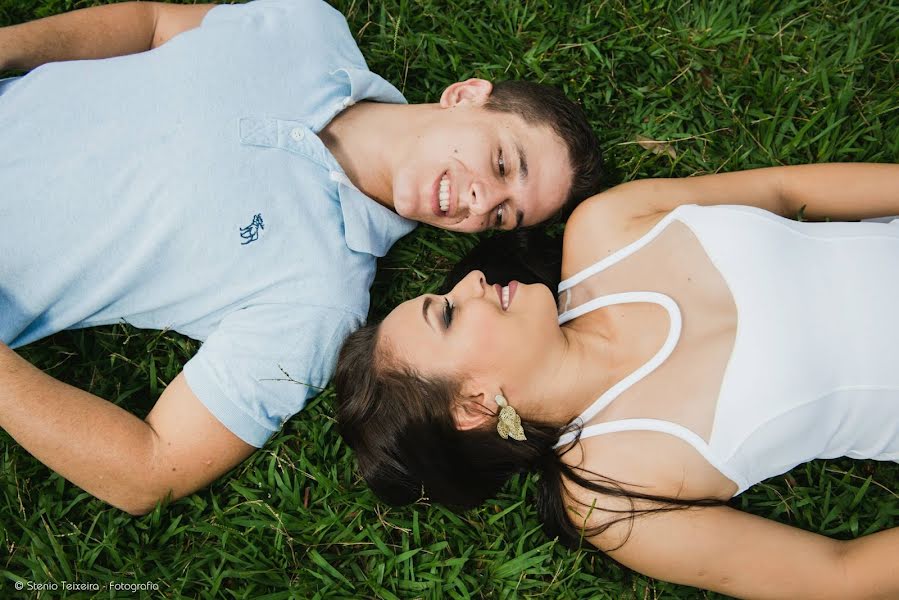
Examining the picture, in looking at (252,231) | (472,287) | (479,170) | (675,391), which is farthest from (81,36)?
(675,391)

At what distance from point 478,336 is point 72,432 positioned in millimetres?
1725

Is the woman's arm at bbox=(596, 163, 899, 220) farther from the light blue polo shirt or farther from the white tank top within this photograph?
the light blue polo shirt

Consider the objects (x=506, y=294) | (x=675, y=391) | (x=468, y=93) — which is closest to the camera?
(x=675, y=391)

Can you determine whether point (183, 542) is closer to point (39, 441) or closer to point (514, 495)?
point (39, 441)

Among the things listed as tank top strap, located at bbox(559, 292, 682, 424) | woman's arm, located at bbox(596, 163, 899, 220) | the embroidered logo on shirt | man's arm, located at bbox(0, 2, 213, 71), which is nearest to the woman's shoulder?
woman's arm, located at bbox(596, 163, 899, 220)

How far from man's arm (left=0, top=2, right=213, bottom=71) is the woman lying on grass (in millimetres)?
1988

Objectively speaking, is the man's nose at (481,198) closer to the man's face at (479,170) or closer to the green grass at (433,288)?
the man's face at (479,170)

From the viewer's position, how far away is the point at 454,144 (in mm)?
3061

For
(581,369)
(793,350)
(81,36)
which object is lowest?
(581,369)

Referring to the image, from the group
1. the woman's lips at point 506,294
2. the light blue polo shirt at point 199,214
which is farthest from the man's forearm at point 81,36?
the woman's lips at point 506,294

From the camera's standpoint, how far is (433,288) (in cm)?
370

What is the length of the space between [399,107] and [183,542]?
7.58 feet

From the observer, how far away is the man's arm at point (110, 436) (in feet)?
9.31

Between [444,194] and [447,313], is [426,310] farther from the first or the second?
[444,194]
